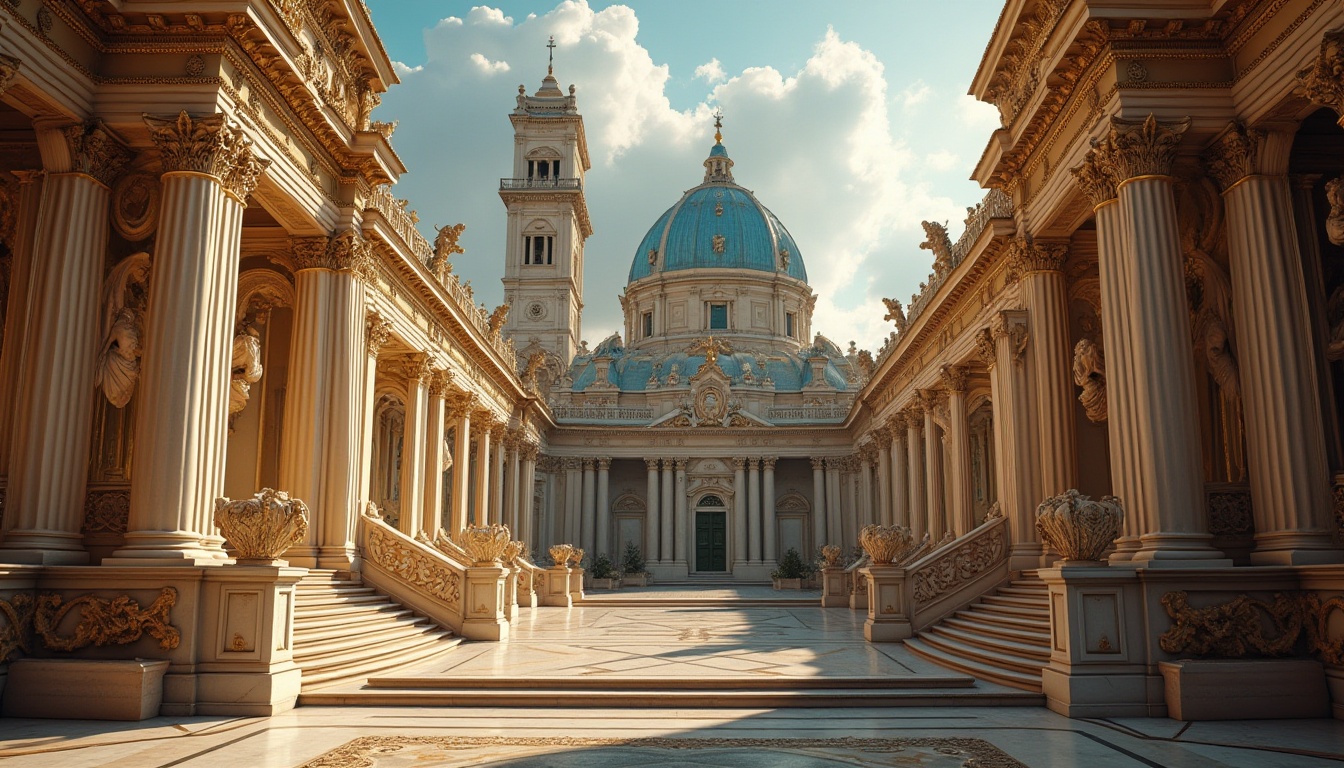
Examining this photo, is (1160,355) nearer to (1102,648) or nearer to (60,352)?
(1102,648)

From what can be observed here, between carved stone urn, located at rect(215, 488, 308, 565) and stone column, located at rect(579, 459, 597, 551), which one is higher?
stone column, located at rect(579, 459, 597, 551)

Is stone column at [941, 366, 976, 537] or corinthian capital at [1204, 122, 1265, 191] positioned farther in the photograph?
stone column at [941, 366, 976, 537]

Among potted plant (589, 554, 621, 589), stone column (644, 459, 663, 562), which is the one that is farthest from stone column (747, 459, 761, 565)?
potted plant (589, 554, 621, 589)

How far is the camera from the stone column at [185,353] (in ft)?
42.4

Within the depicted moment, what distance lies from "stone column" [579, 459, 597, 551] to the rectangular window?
1701 centimetres

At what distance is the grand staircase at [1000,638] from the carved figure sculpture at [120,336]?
41.2 feet

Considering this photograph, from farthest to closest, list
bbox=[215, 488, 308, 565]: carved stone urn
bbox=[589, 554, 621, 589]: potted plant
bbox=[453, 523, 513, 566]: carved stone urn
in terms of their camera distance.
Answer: bbox=[589, 554, 621, 589]: potted plant
bbox=[453, 523, 513, 566]: carved stone urn
bbox=[215, 488, 308, 565]: carved stone urn

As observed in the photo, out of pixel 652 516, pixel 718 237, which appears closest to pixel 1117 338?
pixel 652 516

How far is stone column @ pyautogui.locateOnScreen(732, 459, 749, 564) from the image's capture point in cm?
5206

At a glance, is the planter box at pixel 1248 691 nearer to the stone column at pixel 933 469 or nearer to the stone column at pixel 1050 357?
the stone column at pixel 1050 357

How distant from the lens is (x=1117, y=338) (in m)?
14.2

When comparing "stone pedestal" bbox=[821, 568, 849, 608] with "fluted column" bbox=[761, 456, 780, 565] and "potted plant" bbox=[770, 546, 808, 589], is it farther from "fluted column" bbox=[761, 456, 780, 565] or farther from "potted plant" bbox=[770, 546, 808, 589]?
"fluted column" bbox=[761, 456, 780, 565]

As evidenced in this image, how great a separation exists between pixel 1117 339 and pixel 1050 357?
4529 mm

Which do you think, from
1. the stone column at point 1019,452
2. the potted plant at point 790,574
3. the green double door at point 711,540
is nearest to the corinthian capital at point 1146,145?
the stone column at point 1019,452
